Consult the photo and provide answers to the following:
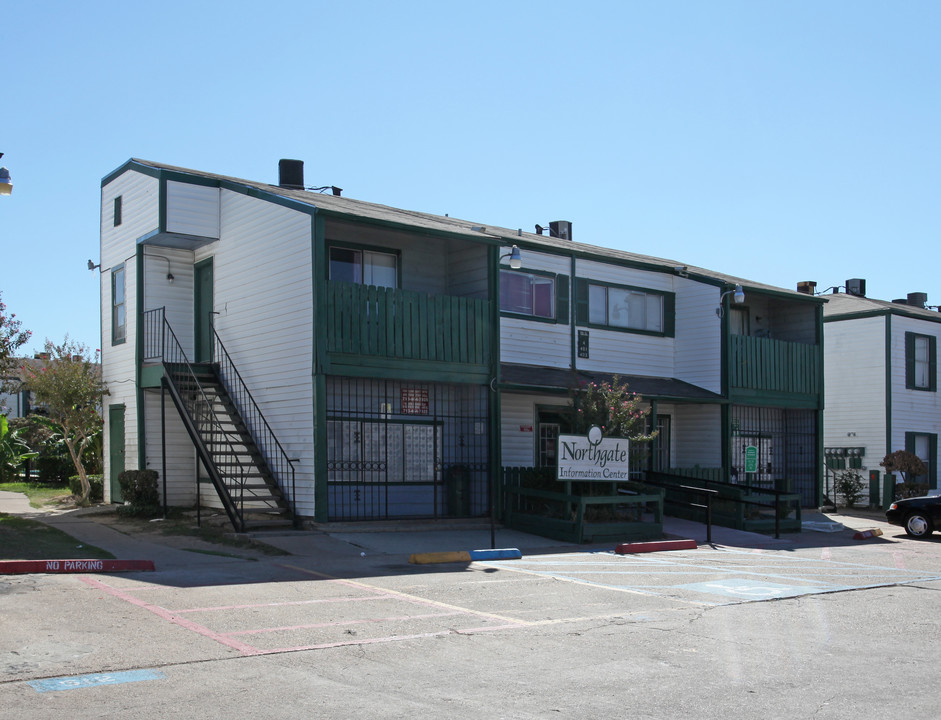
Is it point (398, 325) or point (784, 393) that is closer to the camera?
point (398, 325)

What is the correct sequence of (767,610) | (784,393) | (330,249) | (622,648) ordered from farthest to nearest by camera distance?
1. (784,393)
2. (330,249)
3. (767,610)
4. (622,648)

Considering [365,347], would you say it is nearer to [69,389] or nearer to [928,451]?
[69,389]

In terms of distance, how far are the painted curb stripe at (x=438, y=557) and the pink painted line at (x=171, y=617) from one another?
14.9ft

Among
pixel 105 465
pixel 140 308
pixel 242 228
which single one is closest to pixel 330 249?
pixel 242 228

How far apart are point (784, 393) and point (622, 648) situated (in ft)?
61.1

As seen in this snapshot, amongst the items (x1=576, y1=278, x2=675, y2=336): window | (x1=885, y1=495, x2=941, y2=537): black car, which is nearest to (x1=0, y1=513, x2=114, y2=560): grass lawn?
(x1=576, y1=278, x2=675, y2=336): window

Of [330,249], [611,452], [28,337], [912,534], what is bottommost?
[912,534]

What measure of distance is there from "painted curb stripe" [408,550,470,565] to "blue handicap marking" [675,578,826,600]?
3.45m

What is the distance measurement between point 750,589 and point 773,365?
14.3 m

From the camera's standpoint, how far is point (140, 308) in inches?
811

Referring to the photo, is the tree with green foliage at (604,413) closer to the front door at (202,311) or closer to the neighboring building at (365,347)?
the neighboring building at (365,347)

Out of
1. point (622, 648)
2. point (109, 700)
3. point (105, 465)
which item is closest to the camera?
point (109, 700)

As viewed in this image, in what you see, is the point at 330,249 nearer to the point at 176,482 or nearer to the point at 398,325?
the point at 398,325

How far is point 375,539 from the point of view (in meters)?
16.0
